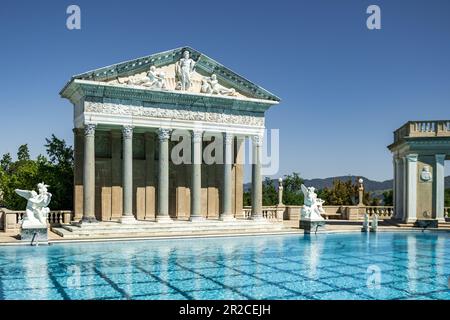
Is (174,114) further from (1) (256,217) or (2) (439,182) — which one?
(2) (439,182)

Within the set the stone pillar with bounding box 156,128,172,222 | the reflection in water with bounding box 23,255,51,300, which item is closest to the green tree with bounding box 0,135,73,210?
the stone pillar with bounding box 156,128,172,222

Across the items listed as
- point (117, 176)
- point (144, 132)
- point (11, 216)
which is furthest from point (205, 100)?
point (11, 216)

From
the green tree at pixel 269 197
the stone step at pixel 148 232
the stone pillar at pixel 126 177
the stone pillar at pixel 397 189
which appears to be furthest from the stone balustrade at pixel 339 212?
the stone pillar at pixel 126 177

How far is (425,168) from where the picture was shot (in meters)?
29.4

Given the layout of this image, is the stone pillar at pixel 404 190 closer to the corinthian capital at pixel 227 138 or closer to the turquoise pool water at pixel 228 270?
the turquoise pool water at pixel 228 270

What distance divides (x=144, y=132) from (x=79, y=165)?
4278 mm

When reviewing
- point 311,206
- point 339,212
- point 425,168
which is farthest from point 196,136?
point 339,212

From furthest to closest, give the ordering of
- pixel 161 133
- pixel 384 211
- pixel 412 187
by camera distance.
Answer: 1. pixel 384 211
2. pixel 412 187
3. pixel 161 133

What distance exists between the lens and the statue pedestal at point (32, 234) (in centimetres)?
2070

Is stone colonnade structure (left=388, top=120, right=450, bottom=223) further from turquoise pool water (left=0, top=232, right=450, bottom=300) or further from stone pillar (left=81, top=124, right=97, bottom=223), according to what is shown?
stone pillar (left=81, top=124, right=97, bottom=223)

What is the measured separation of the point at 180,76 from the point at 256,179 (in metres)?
7.44

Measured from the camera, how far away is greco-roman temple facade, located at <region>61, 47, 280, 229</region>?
2534 cm

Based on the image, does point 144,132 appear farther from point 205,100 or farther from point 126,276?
point 126,276
